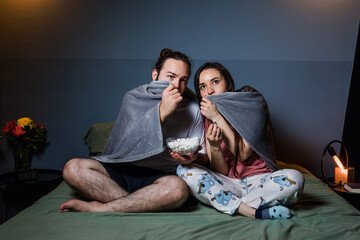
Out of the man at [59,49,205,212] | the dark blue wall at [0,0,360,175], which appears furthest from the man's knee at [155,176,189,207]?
the dark blue wall at [0,0,360,175]

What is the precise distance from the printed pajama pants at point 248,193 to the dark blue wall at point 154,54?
120 centimetres

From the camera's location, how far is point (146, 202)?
4.29 feet

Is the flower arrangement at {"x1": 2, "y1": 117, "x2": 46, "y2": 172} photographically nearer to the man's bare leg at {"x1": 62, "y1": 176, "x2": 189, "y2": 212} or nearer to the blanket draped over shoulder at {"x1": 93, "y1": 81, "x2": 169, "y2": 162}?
the blanket draped over shoulder at {"x1": 93, "y1": 81, "x2": 169, "y2": 162}

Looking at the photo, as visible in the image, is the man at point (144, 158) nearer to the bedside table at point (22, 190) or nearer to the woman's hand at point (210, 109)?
the woman's hand at point (210, 109)

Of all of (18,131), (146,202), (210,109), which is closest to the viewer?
(146,202)

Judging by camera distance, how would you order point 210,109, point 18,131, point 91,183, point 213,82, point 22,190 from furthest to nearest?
point 22,190 < point 18,131 < point 213,82 < point 210,109 < point 91,183

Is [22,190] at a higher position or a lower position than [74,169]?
lower

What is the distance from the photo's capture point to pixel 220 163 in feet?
5.18

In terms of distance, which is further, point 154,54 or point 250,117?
point 154,54

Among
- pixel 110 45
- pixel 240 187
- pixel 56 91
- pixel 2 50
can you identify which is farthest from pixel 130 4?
pixel 240 187

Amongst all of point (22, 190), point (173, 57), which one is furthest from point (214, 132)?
point (22, 190)

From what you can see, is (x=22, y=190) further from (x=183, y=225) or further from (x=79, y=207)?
(x=183, y=225)

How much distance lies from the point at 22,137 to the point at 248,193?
1.65 metres

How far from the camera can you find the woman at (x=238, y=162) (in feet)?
4.33
